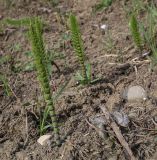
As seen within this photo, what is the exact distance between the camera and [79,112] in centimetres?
270

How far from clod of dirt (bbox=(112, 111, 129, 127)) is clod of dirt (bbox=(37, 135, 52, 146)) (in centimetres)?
40

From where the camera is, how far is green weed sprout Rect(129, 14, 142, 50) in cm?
294

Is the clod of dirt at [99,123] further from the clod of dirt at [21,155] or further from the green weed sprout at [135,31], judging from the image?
the green weed sprout at [135,31]

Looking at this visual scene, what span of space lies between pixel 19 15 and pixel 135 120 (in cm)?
197

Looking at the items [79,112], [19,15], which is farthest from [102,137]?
[19,15]

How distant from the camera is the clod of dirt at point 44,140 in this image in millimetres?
2486

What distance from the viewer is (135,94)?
2764mm

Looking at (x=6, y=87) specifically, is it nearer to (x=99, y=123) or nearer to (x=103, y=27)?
(x=99, y=123)

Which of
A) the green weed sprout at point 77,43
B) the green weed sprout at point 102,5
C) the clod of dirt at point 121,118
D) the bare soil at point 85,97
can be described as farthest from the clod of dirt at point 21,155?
the green weed sprout at point 102,5

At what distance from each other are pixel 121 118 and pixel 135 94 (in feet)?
0.89

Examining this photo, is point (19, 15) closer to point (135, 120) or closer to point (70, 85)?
point (70, 85)

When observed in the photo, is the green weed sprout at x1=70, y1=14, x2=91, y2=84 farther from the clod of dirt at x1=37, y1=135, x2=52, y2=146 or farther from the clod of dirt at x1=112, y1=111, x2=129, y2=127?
the clod of dirt at x1=37, y1=135, x2=52, y2=146

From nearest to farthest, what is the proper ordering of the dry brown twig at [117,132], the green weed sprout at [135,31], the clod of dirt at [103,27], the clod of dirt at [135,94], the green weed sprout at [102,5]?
1. the dry brown twig at [117,132]
2. the clod of dirt at [135,94]
3. the green weed sprout at [135,31]
4. the clod of dirt at [103,27]
5. the green weed sprout at [102,5]

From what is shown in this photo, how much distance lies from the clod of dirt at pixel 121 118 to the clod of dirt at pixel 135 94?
0.18 metres
